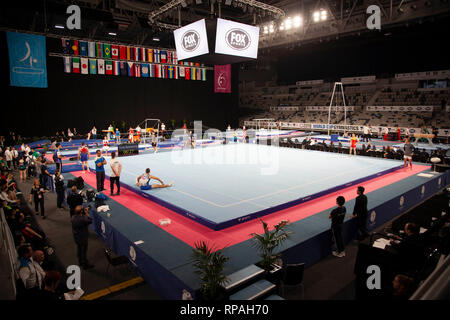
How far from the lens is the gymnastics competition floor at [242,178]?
30.0ft

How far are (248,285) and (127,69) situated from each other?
26754 mm

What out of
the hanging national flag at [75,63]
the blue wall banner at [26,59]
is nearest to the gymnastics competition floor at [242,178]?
→ the blue wall banner at [26,59]

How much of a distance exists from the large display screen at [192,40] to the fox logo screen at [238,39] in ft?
3.23

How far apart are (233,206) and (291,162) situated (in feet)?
24.4

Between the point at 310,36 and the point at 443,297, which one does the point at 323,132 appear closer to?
the point at 310,36

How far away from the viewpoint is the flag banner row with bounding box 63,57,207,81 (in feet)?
83.5

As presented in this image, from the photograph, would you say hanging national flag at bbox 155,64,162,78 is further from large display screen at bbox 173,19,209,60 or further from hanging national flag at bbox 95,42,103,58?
large display screen at bbox 173,19,209,60

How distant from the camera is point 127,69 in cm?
2783

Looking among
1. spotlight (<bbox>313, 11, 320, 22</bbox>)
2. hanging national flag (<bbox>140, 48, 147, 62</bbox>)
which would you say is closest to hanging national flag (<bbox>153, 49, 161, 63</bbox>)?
hanging national flag (<bbox>140, 48, 147, 62</bbox>)

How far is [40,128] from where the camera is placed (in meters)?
25.8

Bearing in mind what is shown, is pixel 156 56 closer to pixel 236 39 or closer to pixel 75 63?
pixel 75 63

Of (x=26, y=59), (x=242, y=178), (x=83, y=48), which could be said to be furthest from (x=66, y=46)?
(x=242, y=178)
